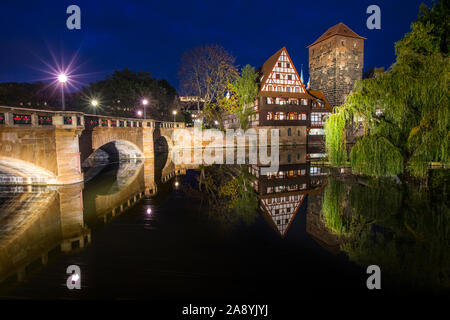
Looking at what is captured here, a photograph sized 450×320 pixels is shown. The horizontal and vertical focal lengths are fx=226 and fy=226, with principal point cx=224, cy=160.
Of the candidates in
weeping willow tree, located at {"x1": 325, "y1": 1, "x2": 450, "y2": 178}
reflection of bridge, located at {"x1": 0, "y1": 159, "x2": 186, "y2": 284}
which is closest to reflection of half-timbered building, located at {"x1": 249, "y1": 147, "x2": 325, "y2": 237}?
weeping willow tree, located at {"x1": 325, "y1": 1, "x2": 450, "y2": 178}

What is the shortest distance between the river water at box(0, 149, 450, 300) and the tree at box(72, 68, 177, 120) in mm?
39362

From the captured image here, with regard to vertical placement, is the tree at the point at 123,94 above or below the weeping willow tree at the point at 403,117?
above

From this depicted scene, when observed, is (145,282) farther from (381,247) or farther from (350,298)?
(381,247)

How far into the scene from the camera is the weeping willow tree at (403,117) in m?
9.25

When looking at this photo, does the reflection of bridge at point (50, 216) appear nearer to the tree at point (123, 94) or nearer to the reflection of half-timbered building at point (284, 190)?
the reflection of half-timbered building at point (284, 190)

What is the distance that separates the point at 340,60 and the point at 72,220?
49.5m

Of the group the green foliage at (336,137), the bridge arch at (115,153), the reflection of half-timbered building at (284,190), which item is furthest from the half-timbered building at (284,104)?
the green foliage at (336,137)

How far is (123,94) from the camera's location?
4912 centimetres

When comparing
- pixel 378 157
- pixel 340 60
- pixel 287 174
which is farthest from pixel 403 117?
pixel 340 60

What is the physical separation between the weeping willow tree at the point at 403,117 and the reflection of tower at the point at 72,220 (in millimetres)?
11912

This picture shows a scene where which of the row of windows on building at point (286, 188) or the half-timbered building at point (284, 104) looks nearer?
the row of windows on building at point (286, 188)

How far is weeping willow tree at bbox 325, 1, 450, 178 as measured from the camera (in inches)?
364

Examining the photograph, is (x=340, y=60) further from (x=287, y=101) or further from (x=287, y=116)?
(x=287, y=116)

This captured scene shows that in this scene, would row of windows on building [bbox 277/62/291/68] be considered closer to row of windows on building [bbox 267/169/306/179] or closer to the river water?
row of windows on building [bbox 267/169/306/179]
